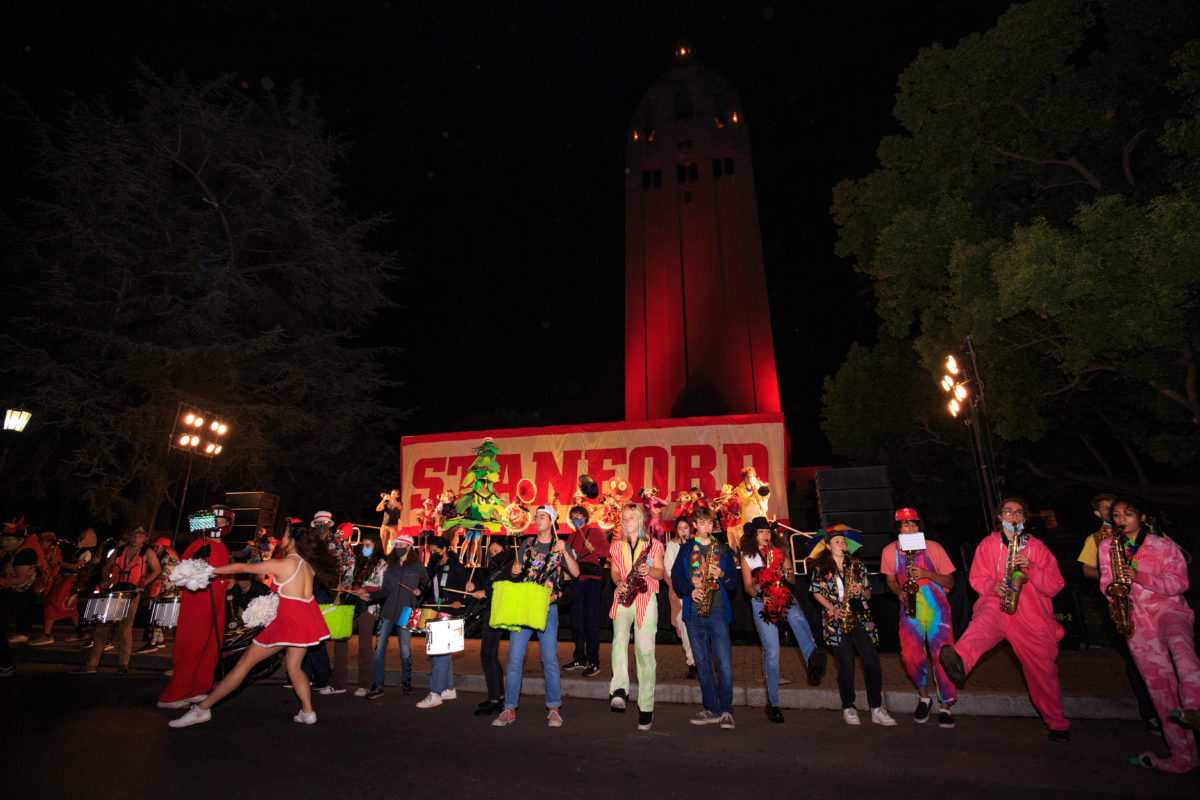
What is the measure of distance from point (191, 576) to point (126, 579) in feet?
13.8

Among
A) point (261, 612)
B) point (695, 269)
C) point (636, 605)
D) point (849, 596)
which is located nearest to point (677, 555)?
point (636, 605)

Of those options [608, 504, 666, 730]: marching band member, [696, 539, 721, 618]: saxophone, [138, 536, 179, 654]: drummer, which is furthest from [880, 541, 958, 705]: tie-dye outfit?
[138, 536, 179, 654]: drummer

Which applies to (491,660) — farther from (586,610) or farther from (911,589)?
(911,589)

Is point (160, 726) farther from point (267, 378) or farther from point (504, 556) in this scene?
point (267, 378)

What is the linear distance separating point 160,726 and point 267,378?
604 inches

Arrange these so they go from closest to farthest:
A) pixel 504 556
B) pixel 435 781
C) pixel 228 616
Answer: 1. pixel 435 781
2. pixel 504 556
3. pixel 228 616

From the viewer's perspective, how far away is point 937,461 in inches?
816

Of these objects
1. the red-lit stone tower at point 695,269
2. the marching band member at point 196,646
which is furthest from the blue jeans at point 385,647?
the red-lit stone tower at point 695,269

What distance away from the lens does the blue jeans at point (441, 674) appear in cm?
619

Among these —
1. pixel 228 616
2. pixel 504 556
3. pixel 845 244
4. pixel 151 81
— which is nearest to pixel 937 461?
pixel 845 244

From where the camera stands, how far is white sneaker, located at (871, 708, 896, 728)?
210 inches

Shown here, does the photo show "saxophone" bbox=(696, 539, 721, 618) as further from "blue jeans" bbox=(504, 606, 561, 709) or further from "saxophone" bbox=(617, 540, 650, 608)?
"blue jeans" bbox=(504, 606, 561, 709)

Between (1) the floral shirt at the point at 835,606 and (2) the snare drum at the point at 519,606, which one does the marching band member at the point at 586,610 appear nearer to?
(2) the snare drum at the point at 519,606

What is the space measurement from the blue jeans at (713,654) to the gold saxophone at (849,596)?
3.48 feet
